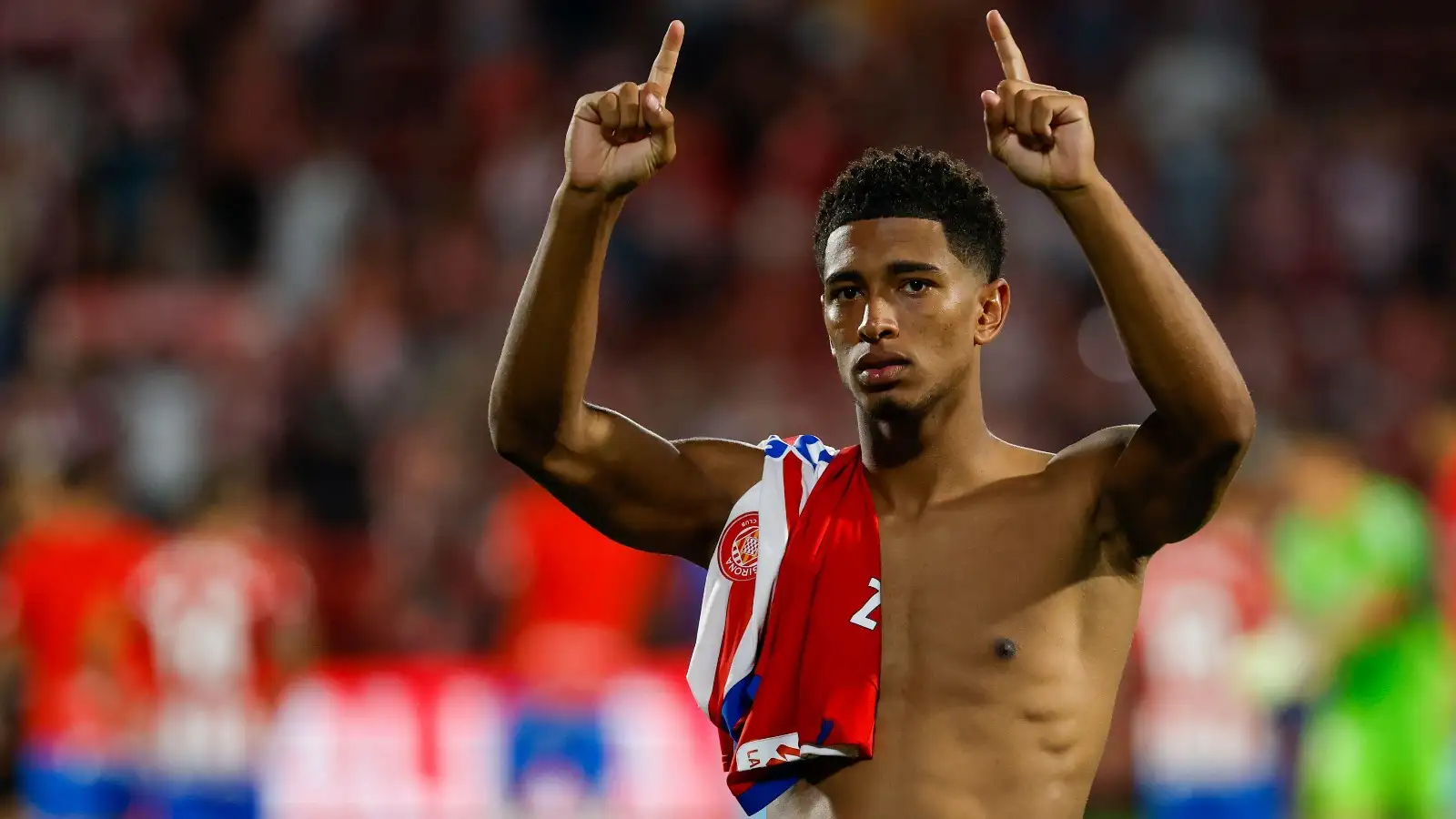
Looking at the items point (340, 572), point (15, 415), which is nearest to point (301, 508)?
point (340, 572)

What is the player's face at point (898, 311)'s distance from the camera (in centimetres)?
334

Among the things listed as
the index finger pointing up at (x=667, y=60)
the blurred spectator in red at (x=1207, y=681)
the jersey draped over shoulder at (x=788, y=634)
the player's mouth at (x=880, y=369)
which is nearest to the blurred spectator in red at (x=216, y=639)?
the blurred spectator in red at (x=1207, y=681)

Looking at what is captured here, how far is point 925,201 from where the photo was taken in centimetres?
344

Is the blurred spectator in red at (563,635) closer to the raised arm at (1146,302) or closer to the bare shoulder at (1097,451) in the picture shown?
the bare shoulder at (1097,451)

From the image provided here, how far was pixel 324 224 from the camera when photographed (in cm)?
1148

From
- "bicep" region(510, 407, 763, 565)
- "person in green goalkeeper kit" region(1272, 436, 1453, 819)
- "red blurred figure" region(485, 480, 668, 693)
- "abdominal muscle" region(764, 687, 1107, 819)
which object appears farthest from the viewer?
"red blurred figure" region(485, 480, 668, 693)

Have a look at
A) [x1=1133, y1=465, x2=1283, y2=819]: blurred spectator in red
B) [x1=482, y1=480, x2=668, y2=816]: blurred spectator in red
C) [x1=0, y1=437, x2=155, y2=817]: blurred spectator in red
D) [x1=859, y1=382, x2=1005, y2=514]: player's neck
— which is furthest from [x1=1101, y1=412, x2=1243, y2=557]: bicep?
[x1=0, y1=437, x2=155, y2=817]: blurred spectator in red

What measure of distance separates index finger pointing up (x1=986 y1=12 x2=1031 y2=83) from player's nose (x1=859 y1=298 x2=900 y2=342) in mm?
429

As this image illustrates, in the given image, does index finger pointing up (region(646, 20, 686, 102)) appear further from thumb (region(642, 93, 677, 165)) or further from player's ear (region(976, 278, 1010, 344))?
player's ear (region(976, 278, 1010, 344))

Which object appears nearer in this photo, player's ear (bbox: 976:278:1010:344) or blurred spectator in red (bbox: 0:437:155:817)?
player's ear (bbox: 976:278:1010:344)

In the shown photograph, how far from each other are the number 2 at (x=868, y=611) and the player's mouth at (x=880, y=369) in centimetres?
35

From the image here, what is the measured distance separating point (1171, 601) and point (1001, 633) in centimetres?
597

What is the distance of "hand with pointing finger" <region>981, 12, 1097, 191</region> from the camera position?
3.13 metres

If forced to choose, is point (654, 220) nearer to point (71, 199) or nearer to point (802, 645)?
point (71, 199)
